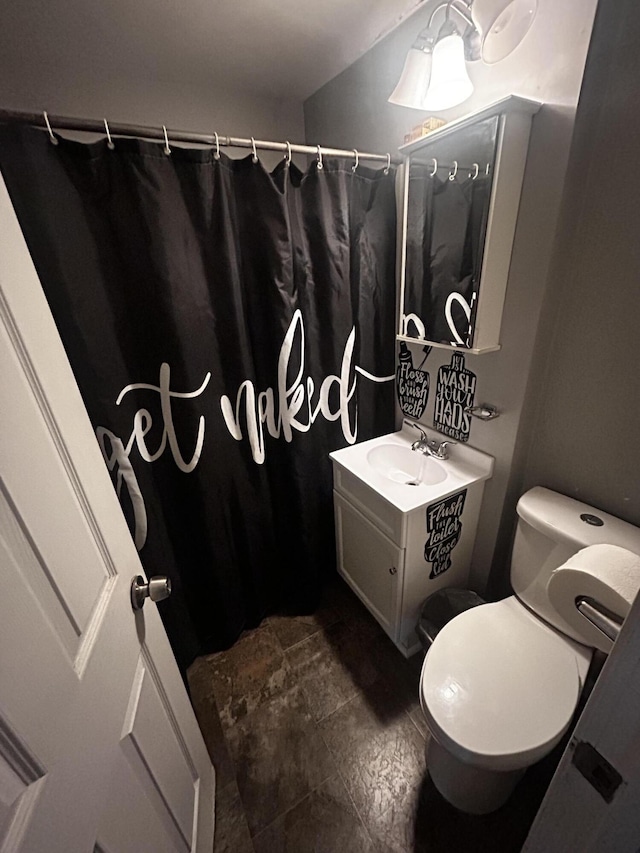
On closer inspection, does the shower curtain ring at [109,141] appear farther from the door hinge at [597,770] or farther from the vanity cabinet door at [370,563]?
the door hinge at [597,770]

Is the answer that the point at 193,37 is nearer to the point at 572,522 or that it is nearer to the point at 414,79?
the point at 414,79

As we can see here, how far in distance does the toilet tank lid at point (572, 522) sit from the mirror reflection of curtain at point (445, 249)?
1.84 feet

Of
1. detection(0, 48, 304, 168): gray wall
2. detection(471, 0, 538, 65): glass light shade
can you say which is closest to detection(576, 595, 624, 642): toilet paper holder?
detection(471, 0, 538, 65): glass light shade

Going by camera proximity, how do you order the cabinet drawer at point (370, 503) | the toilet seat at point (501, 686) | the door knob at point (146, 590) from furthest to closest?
the cabinet drawer at point (370, 503)
the toilet seat at point (501, 686)
the door knob at point (146, 590)

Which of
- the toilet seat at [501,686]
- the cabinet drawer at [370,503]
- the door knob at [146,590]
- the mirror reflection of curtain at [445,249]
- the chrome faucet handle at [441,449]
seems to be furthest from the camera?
the chrome faucet handle at [441,449]

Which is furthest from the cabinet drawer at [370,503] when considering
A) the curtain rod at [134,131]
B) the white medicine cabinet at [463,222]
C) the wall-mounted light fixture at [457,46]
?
the wall-mounted light fixture at [457,46]

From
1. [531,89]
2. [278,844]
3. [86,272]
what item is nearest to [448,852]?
[278,844]

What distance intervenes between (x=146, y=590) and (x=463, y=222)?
132 cm

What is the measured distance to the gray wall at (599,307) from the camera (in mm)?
833

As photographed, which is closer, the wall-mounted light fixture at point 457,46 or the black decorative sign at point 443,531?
the wall-mounted light fixture at point 457,46

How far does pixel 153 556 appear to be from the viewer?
1.25 meters

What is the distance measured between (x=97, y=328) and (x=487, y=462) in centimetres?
135

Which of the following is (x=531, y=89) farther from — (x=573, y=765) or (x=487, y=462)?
(x=573, y=765)

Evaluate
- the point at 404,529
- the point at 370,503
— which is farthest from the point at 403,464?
the point at 404,529
